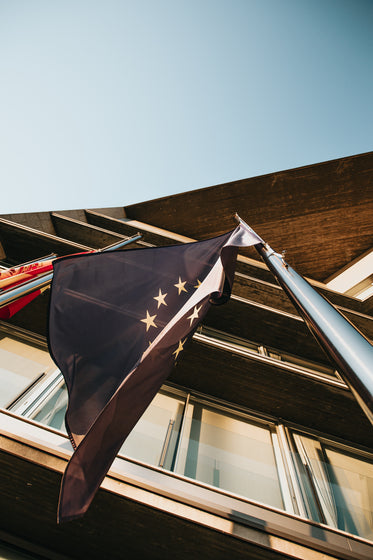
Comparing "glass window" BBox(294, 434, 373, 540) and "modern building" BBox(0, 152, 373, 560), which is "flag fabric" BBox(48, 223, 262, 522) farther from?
"glass window" BBox(294, 434, 373, 540)

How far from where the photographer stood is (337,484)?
4730mm

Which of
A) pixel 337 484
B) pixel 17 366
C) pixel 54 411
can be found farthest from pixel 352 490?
pixel 17 366

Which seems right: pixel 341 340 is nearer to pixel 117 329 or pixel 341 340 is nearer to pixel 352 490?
pixel 117 329

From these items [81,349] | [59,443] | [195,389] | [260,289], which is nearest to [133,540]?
[59,443]

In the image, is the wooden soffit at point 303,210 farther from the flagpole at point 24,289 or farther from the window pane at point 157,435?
the flagpole at point 24,289

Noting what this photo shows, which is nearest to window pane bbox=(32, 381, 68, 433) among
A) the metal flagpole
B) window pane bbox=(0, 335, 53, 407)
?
window pane bbox=(0, 335, 53, 407)

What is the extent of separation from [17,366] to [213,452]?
4172mm

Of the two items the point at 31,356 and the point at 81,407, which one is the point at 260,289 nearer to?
the point at 31,356

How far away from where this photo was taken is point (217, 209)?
52.7 feet

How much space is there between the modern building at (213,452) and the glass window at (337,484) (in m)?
0.02

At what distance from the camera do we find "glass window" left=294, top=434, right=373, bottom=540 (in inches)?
162

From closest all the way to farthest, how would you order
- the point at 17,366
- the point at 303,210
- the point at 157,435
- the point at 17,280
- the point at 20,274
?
the point at 17,280
the point at 20,274
the point at 157,435
the point at 17,366
the point at 303,210

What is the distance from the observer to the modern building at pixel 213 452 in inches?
126

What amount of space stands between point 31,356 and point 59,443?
272 cm
